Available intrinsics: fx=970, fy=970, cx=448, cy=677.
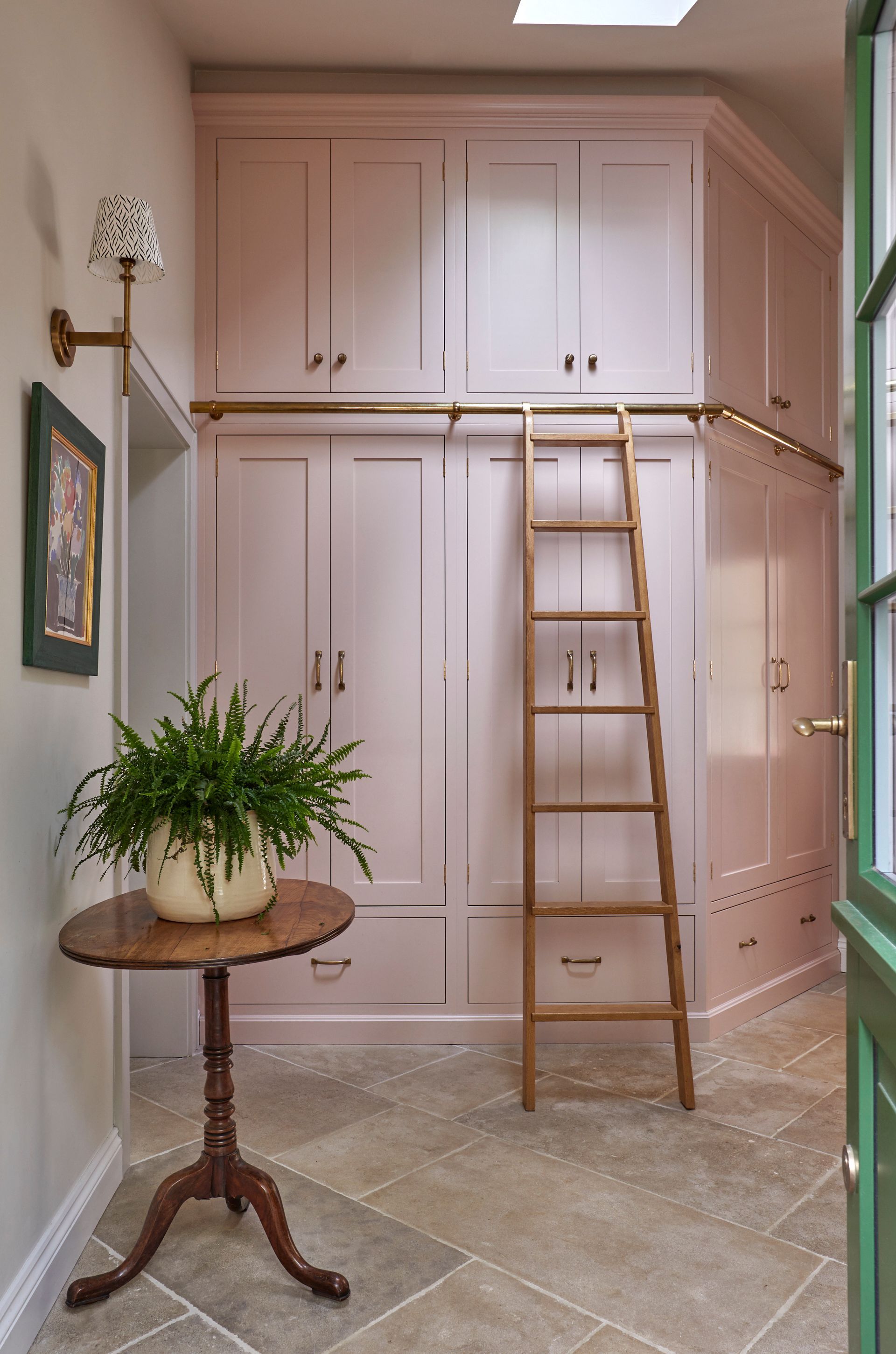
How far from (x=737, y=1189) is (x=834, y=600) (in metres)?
2.48

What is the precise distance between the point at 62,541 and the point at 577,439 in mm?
1661

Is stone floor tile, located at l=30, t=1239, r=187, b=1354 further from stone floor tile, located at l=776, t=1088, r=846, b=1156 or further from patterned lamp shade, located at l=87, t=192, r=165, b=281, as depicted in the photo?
patterned lamp shade, located at l=87, t=192, r=165, b=281

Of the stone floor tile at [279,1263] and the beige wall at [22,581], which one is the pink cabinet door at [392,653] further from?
the stone floor tile at [279,1263]

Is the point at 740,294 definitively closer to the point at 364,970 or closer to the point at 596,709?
the point at 596,709

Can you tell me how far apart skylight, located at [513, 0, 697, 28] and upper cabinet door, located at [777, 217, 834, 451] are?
3.15ft

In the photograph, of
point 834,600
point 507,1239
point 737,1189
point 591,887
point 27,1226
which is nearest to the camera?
point 27,1226

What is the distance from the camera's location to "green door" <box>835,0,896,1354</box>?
1020 millimetres

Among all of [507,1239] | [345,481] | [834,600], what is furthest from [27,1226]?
[834,600]

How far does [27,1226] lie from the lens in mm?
1719

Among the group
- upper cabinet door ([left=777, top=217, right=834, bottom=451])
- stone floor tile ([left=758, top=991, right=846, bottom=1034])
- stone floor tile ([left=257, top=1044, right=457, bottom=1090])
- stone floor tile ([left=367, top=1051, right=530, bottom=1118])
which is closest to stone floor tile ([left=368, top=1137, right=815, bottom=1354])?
stone floor tile ([left=367, top=1051, right=530, bottom=1118])

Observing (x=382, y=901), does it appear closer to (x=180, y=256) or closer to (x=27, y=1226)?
(x=27, y=1226)

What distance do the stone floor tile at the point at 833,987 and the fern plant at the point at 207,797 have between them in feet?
8.33

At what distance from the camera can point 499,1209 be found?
2.13 metres

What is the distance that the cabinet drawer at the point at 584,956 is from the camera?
3.12m
